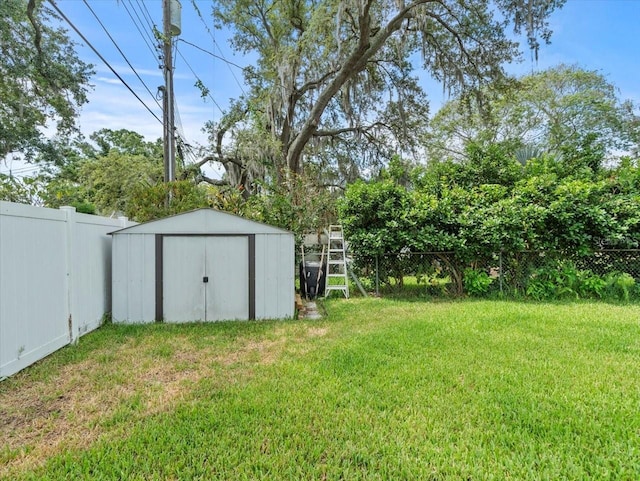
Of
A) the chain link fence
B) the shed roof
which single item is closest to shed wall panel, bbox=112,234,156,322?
the shed roof

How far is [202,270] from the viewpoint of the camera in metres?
5.16

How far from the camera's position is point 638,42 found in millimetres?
13117

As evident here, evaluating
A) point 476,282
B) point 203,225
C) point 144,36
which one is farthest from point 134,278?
point 476,282

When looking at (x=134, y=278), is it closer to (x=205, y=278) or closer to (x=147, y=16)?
(x=205, y=278)

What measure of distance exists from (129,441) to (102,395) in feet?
2.91

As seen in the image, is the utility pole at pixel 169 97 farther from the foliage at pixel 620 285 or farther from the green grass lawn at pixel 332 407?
the foliage at pixel 620 285

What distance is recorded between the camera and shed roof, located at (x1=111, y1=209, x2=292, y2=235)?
5082 millimetres

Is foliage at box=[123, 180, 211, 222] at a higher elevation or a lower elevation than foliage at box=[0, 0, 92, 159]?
lower

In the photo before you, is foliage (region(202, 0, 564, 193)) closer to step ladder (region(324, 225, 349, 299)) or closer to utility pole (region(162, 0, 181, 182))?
step ladder (region(324, 225, 349, 299))

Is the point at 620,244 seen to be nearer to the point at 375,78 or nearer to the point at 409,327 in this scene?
the point at 409,327

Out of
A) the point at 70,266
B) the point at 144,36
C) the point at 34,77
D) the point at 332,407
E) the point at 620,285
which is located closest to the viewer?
the point at 332,407

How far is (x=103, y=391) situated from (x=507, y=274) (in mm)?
7072

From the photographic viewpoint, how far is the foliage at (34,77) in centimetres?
917

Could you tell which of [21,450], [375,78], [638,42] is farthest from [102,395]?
[638,42]
